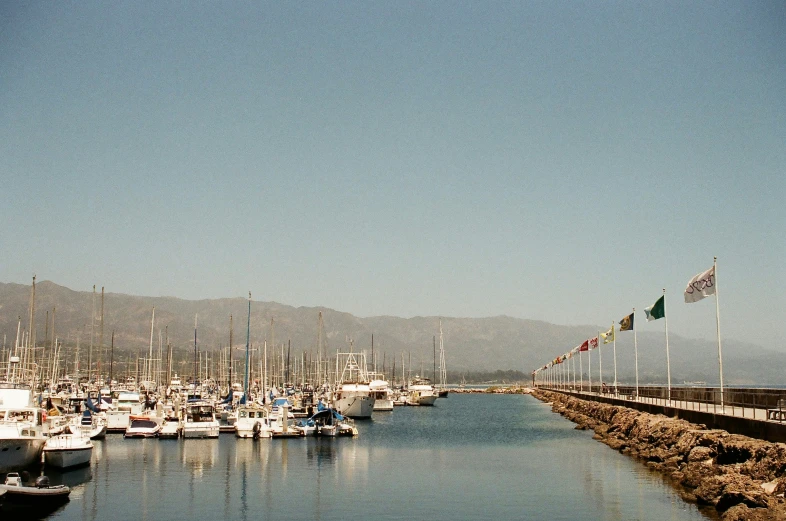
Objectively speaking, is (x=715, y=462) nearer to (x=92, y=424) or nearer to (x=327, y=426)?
(x=327, y=426)

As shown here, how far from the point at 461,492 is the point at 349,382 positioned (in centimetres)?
7283

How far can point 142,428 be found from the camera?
68.2 meters

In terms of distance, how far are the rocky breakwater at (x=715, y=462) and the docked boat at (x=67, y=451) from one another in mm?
31282

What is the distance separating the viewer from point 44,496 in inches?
1342

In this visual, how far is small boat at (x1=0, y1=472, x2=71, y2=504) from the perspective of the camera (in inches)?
1277

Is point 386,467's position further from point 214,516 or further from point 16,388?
point 16,388

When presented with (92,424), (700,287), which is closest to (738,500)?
(700,287)

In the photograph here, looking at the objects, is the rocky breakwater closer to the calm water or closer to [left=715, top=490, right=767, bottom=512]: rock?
[left=715, top=490, right=767, bottom=512]: rock

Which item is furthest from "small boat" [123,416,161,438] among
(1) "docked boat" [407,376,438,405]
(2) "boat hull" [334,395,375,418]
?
(1) "docked boat" [407,376,438,405]

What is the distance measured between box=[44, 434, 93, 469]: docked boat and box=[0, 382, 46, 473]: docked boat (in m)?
1.00

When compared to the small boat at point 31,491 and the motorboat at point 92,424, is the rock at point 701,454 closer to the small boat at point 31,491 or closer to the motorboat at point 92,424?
the small boat at point 31,491

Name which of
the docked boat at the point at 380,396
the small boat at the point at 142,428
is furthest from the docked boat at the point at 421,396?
the small boat at the point at 142,428

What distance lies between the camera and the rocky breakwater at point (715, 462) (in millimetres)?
27828

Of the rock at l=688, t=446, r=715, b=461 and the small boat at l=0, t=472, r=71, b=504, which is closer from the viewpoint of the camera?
the small boat at l=0, t=472, r=71, b=504
